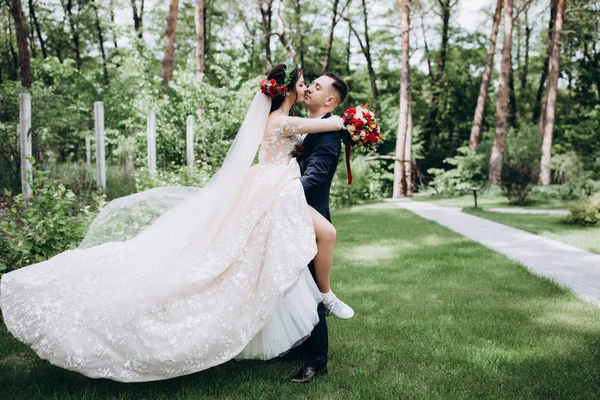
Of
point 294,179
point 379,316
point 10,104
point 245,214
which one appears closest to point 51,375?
point 245,214

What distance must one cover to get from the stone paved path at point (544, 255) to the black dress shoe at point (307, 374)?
11.6ft

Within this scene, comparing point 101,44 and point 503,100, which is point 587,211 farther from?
point 101,44

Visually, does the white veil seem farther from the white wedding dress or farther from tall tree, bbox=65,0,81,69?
tall tree, bbox=65,0,81,69

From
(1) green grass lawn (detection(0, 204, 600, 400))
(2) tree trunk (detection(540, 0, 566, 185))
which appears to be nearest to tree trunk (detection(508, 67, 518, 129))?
(2) tree trunk (detection(540, 0, 566, 185))

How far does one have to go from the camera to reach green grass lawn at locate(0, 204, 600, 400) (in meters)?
3.32

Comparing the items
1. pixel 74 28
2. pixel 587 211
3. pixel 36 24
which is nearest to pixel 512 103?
pixel 587 211

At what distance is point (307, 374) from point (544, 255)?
6.26 meters

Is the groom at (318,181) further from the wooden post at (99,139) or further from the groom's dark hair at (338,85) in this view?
the wooden post at (99,139)

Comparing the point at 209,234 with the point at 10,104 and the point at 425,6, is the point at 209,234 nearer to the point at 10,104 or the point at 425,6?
the point at 10,104

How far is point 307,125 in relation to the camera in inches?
138

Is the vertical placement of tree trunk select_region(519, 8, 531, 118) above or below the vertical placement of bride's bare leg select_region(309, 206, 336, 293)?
above

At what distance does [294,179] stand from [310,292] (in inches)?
32.4

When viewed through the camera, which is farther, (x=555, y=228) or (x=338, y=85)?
(x=555, y=228)

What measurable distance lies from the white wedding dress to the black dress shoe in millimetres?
270
